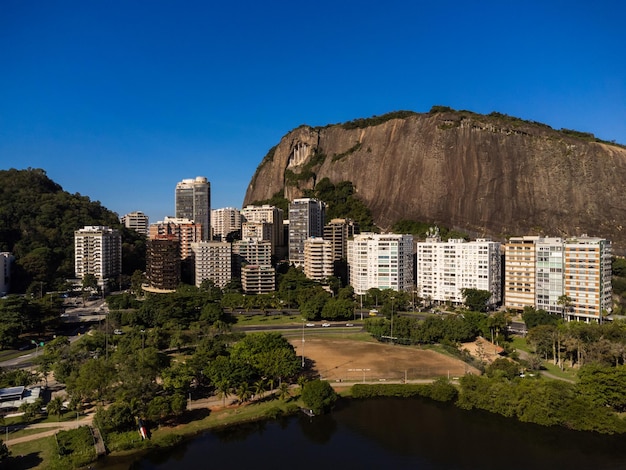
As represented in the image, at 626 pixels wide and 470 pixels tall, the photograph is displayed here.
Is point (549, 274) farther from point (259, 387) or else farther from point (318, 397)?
point (259, 387)

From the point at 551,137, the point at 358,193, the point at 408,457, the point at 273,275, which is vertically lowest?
the point at 408,457

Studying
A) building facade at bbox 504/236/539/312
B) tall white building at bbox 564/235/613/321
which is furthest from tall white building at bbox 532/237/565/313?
building facade at bbox 504/236/539/312

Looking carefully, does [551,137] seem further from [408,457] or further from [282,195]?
[408,457]

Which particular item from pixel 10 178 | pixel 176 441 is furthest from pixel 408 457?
pixel 10 178

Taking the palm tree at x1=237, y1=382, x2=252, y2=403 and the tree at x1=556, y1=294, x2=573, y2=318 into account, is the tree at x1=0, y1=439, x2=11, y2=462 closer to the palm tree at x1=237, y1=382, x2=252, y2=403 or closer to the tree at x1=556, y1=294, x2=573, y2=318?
the palm tree at x1=237, y1=382, x2=252, y2=403

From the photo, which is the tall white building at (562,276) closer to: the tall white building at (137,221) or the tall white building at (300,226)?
the tall white building at (300,226)

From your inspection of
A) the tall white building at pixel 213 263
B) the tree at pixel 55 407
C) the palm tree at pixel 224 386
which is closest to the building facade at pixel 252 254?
the tall white building at pixel 213 263
